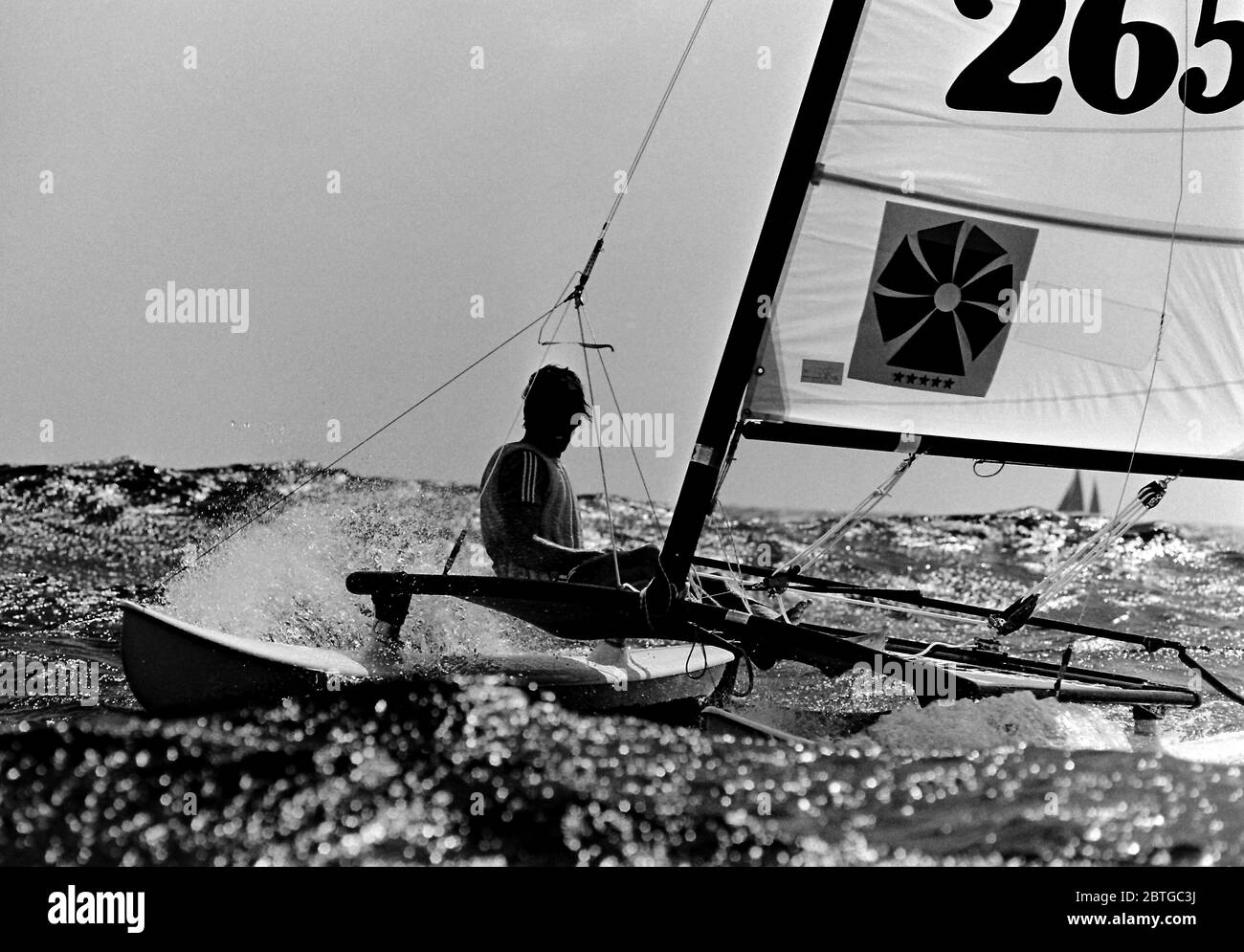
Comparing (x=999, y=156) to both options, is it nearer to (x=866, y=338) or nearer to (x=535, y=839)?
(x=866, y=338)

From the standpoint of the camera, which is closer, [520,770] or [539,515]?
[520,770]

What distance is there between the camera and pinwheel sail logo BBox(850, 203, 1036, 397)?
4332 millimetres

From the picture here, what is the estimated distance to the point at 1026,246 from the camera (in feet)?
14.6

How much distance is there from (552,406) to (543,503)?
404 millimetres

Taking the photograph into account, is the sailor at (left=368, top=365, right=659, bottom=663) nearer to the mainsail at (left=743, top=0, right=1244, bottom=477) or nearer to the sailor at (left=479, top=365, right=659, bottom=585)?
the sailor at (left=479, top=365, right=659, bottom=585)

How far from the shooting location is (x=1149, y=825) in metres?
3.47

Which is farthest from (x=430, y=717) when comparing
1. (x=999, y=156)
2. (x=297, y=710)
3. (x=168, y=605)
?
(x=999, y=156)

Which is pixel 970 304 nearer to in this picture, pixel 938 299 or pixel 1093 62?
pixel 938 299

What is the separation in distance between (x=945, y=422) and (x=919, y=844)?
1.87 m

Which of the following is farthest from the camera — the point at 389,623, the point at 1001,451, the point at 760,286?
the point at 1001,451

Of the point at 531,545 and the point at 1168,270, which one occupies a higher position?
the point at 1168,270

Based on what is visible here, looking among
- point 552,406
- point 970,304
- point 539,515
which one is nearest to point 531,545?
point 539,515

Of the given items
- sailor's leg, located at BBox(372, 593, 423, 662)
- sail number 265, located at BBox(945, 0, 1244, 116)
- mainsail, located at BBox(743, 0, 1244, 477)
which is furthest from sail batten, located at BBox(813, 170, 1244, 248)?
sailor's leg, located at BBox(372, 593, 423, 662)

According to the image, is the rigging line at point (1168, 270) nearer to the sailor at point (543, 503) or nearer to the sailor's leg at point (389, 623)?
the sailor at point (543, 503)
